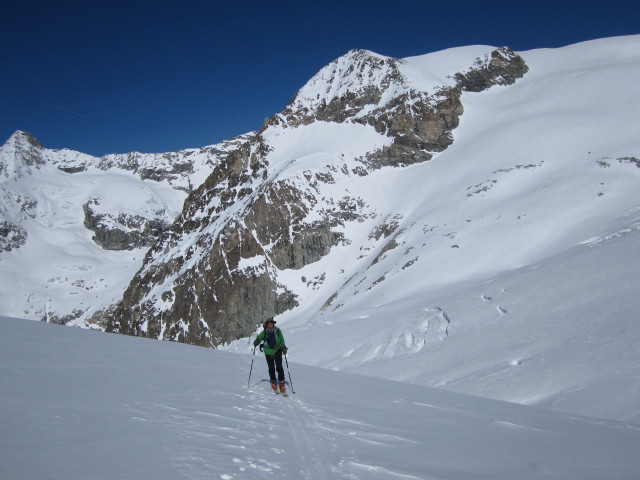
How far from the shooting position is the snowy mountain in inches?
599

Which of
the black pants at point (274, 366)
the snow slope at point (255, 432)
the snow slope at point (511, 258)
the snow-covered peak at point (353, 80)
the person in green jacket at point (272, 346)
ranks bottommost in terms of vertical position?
the snow slope at point (255, 432)

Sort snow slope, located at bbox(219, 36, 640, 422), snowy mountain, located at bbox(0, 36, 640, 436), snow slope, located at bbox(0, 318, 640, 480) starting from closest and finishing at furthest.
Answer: snow slope, located at bbox(0, 318, 640, 480) < snow slope, located at bbox(219, 36, 640, 422) < snowy mountain, located at bbox(0, 36, 640, 436)

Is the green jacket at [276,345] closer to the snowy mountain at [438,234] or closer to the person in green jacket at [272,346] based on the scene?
the person in green jacket at [272,346]

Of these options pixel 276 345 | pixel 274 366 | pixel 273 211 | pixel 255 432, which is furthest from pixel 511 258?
pixel 273 211

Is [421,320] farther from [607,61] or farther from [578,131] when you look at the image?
[607,61]

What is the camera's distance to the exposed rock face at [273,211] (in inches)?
2675

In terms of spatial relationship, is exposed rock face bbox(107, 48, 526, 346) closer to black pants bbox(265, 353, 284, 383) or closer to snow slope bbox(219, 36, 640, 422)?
snow slope bbox(219, 36, 640, 422)

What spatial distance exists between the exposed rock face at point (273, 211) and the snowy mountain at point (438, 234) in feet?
1.10

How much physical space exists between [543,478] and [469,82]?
3783 inches

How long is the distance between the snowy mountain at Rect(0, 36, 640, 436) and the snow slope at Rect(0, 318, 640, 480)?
399 cm

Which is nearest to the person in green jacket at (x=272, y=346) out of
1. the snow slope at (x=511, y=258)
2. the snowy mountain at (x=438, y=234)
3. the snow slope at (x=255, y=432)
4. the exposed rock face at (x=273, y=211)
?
the snow slope at (x=255, y=432)

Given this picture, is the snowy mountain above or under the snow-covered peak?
under

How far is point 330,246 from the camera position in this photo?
224 feet

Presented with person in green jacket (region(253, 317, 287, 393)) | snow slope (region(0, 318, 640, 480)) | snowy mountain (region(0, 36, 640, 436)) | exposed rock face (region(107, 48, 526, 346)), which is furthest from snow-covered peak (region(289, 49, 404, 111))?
snow slope (region(0, 318, 640, 480))
